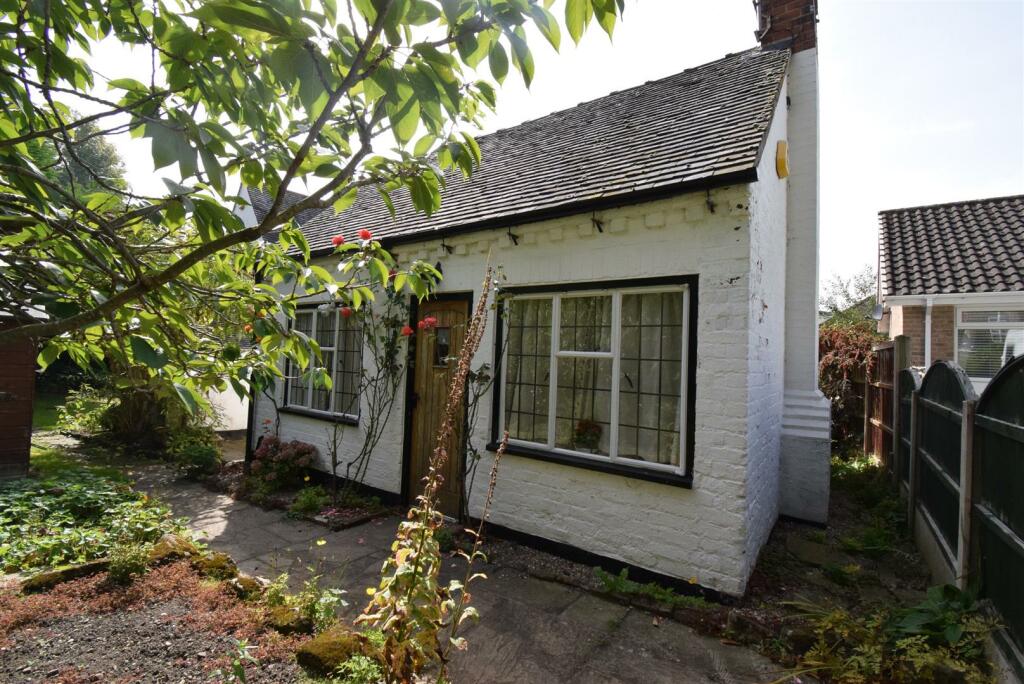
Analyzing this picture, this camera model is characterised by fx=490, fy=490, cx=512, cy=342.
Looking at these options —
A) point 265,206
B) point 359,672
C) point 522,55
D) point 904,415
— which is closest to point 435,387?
point 359,672

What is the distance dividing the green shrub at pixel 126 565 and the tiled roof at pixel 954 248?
13809mm

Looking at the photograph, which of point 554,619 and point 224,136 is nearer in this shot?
point 224,136

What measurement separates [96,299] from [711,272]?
4295 millimetres

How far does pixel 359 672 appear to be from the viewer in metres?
2.81

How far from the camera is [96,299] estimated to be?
1708 mm

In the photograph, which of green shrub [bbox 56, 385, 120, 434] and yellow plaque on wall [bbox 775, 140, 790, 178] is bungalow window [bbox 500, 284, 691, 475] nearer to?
yellow plaque on wall [bbox 775, 140, 790, 178]

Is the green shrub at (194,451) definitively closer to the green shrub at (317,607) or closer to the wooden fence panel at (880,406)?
the green shrub at (317,607)

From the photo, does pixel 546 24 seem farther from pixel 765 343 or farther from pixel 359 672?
pixel 765 343

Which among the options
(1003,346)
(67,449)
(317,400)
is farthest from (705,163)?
(67,449)

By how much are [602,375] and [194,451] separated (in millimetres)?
7236

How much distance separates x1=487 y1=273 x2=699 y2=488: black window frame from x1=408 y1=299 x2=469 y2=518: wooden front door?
608 millimetres

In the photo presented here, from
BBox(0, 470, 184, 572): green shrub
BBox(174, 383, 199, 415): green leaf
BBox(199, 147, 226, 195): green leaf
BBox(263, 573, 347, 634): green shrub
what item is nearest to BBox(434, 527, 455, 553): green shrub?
BBox(263, 573, 347, 634): green shrub

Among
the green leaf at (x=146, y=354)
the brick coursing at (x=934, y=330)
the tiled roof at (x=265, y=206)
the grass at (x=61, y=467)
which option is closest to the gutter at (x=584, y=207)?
the green leaf at (x=146, y=354)

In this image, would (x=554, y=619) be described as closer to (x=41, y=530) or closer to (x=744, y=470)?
(x=744, y=470)
